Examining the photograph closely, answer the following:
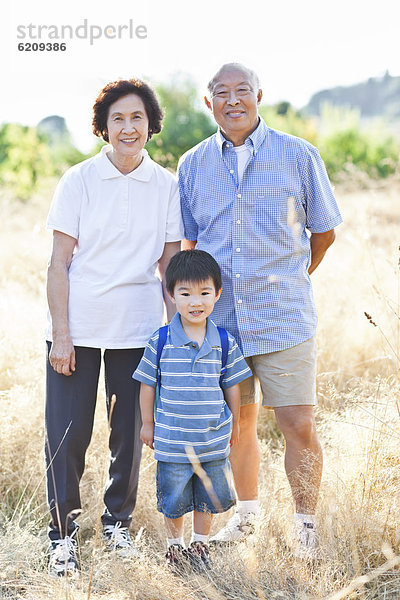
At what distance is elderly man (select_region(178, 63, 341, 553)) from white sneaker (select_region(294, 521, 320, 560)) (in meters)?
0.02

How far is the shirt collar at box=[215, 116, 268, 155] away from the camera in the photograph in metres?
3.18

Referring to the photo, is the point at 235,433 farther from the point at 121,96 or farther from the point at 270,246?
the point at 121,96

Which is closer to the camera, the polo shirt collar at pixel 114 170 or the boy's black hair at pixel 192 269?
A: the boy's black hair at pixel 192 269

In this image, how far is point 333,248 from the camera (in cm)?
802

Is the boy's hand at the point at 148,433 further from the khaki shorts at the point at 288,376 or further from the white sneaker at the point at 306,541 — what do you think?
the white sneaker at the point at 306,541

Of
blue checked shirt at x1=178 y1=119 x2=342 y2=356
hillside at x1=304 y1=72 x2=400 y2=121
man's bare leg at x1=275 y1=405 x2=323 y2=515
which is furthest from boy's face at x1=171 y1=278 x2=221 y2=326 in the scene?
hillside at x1=304 y1=72 x2=400 y2=121

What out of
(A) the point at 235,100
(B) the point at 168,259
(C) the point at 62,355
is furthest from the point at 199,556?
(A) the point at 235,100

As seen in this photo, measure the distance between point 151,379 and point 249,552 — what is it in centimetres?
Answer: 86

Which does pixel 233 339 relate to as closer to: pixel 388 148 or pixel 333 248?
pixel 333 248

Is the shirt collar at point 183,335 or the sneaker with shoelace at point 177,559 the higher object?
the shirt collar at point 183,335

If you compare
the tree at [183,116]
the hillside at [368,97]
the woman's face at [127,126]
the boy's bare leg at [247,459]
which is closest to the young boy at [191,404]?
the boy's bare leg at [247,459]

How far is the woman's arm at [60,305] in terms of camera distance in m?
3.05

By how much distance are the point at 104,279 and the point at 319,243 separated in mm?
1088

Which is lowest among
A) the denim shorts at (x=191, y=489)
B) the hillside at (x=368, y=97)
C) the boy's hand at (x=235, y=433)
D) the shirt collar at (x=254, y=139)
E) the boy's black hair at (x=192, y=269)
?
the denim shorts at (x=191, y=489)
